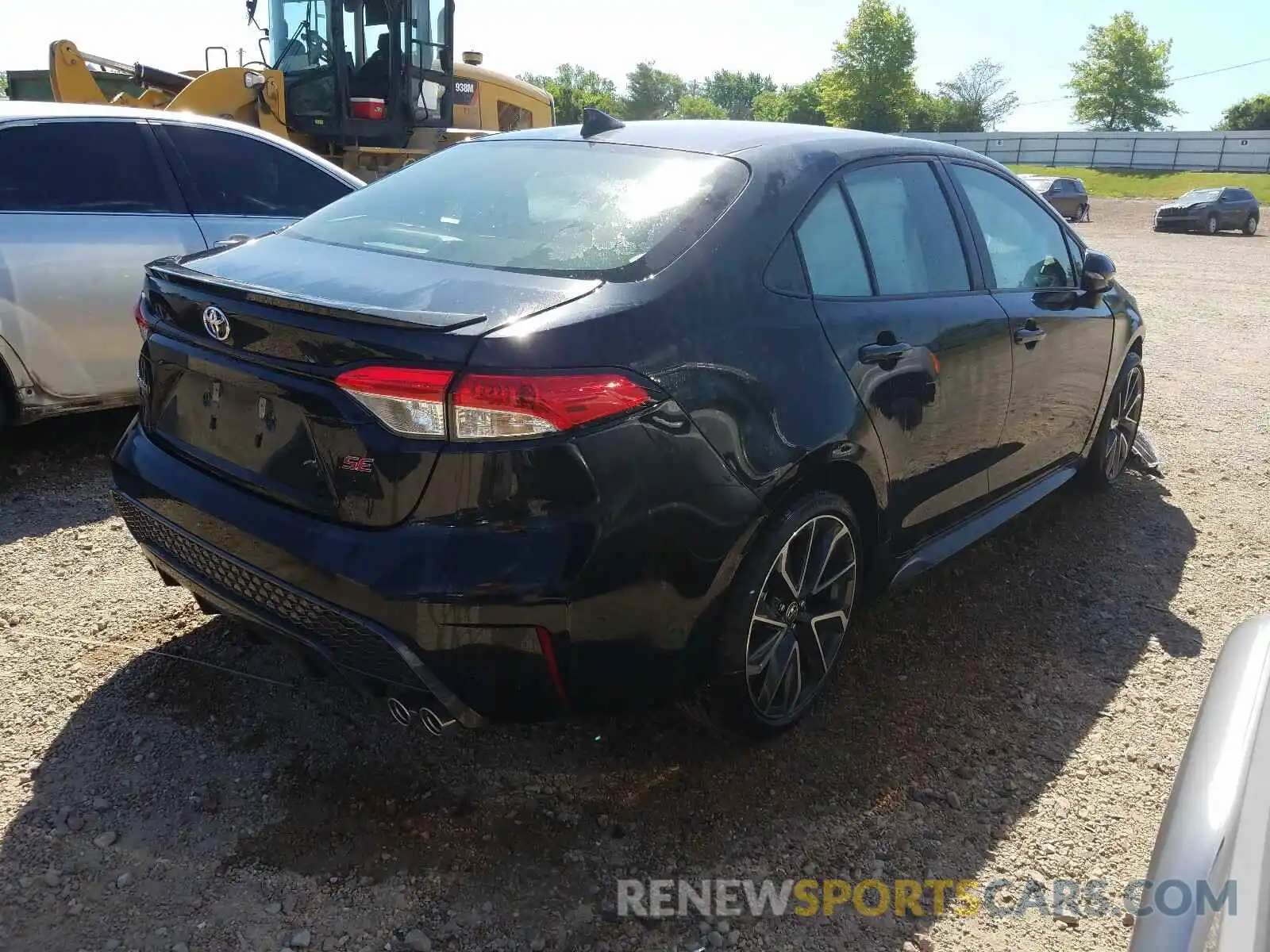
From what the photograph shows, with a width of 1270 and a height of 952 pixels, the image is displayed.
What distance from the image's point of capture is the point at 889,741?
2.92 meters

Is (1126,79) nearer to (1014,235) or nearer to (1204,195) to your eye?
(1204,195)

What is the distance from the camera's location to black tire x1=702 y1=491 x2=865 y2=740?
2.51 m

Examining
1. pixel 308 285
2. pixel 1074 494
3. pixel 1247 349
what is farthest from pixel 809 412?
pixel 1247 349

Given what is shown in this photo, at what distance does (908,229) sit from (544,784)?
206cm

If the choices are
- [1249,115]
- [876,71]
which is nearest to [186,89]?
[876,71]

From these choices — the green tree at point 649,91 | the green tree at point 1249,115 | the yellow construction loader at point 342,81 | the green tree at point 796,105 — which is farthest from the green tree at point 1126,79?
the yellow construction loader at point 342,81

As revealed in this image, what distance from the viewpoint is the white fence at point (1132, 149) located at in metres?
50.7

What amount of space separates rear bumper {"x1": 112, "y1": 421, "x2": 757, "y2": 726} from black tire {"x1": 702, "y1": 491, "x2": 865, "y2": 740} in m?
0.13

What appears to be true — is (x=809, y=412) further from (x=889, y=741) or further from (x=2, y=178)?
(x=2, y=178)

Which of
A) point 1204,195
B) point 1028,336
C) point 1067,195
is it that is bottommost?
point 1028,336

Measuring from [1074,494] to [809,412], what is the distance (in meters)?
3.08

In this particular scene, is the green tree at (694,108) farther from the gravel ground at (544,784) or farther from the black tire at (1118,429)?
the gravel ground at (544,784)

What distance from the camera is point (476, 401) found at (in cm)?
204

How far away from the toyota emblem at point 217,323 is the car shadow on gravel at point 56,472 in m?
2.19
